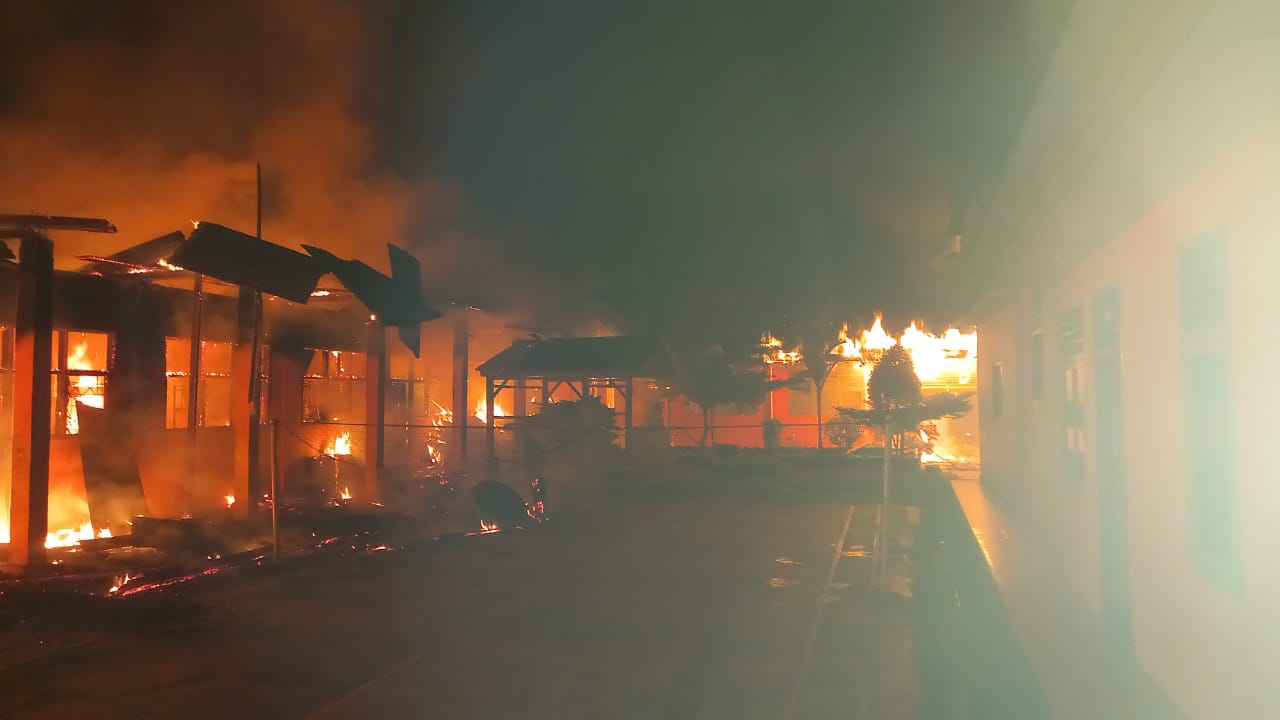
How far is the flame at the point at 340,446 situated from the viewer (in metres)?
13.8

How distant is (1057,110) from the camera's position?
13.4ft

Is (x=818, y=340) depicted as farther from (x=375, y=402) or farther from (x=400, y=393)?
(x=375, y=402)

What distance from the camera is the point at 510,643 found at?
217 inches

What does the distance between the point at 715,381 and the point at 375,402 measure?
980 cm

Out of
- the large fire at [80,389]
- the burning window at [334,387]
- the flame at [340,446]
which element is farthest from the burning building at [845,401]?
the large fire at [80,389]

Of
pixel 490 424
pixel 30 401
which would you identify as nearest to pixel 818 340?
pixel 490 424

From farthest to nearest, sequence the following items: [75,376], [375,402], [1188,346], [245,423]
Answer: [375,402], [75,376], [245,423], [1188,346]

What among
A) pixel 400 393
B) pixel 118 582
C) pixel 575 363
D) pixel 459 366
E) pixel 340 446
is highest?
pixel 575 363

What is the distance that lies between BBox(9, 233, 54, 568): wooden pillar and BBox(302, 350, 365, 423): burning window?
5.65m

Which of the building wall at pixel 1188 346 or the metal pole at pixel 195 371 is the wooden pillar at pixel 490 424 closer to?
the metal pole at pixel 195 371

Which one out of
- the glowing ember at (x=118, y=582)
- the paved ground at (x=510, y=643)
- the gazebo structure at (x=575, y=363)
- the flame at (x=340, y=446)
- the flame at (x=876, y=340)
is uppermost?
the flame at (x=876, y=340)

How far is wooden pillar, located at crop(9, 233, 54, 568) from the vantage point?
720 cm

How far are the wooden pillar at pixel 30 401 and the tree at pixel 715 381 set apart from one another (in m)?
13.6

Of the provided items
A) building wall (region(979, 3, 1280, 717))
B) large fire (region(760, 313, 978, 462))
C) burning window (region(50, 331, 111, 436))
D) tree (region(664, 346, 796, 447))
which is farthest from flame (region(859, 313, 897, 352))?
burning window (region(50, 331, 111, 436))
